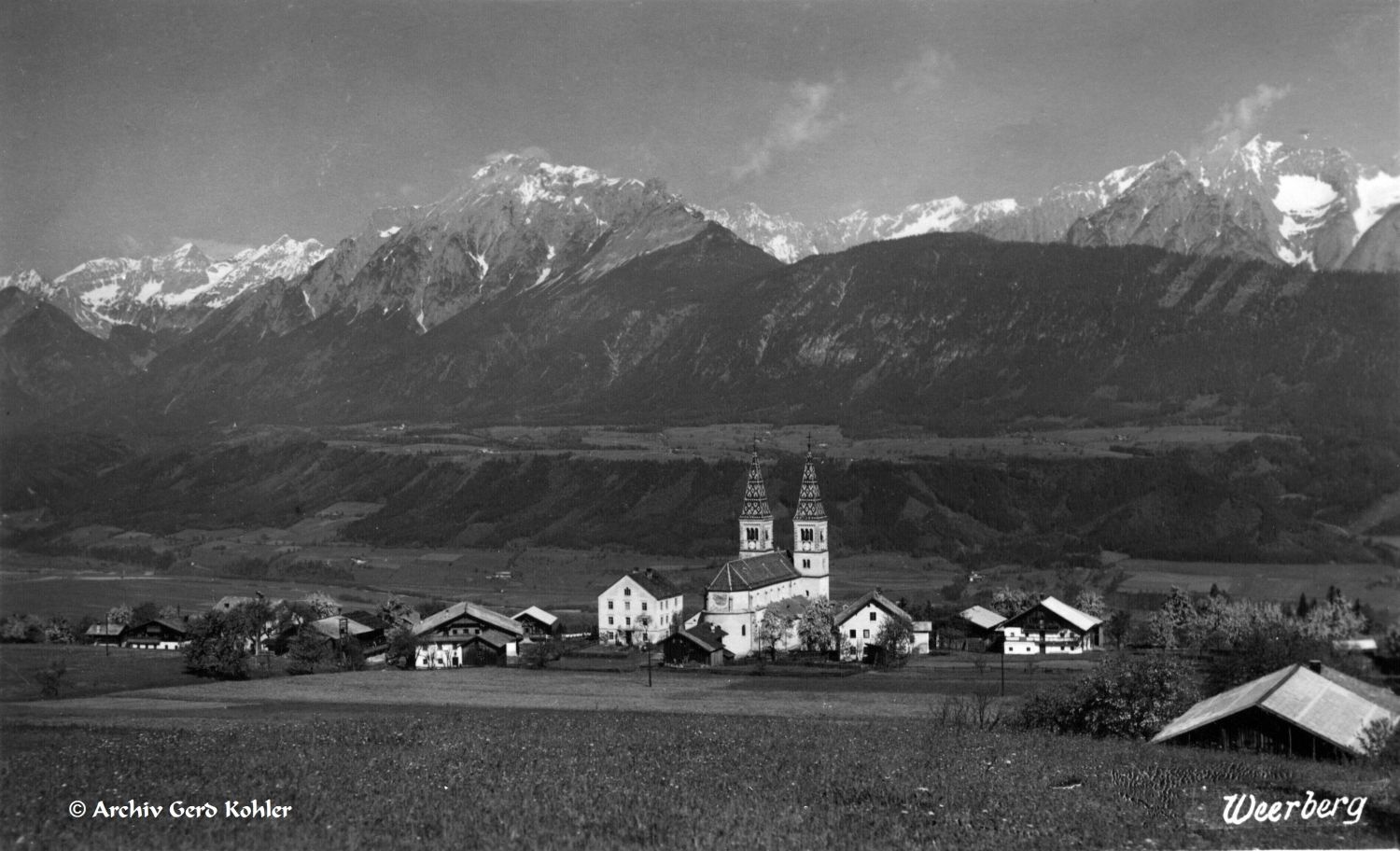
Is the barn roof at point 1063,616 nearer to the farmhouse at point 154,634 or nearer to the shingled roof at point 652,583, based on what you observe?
the shingled roof at point 652,583

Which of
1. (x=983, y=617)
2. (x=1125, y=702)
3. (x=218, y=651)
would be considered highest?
(x=1125, y=702)

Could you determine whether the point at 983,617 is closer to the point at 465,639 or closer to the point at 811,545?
the point at 811,545

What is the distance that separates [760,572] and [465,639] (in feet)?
74.4

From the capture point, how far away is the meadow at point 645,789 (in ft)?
82.8

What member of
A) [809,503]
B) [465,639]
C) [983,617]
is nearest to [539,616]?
[465,639]

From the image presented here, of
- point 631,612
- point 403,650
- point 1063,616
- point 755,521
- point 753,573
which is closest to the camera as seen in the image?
point 403,650

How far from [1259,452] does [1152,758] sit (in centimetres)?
13799

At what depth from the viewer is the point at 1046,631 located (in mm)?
93875

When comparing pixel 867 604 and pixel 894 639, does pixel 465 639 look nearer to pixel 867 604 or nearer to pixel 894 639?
pixel 867 604

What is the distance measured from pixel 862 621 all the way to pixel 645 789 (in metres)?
63.6

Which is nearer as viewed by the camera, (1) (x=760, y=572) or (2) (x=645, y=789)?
(2) (x=645, y=789)

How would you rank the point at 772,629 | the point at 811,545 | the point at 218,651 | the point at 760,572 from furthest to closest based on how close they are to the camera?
1. the point at 811,545
2. the point at 760,572
3. the point at 772,629
4. the point at 218,651

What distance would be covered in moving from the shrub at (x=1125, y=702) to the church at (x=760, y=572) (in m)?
48.2

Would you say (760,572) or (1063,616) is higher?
(760,572)
